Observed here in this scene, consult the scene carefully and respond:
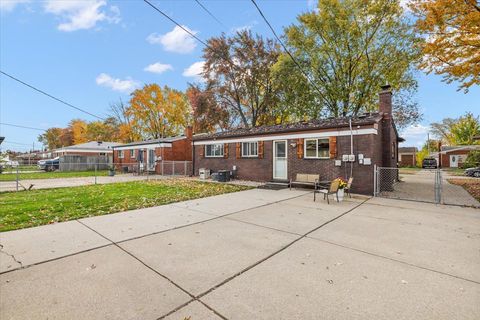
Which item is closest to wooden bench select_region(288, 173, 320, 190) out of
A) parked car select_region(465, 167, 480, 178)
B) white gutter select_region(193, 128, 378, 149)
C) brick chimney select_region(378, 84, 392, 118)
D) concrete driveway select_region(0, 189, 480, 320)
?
white gutter select_region(193, 128, 378, 149)

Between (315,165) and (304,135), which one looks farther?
(304,135)

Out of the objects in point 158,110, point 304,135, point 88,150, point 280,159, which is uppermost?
point 158,110

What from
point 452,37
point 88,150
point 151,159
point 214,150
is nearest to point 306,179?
point 214,150

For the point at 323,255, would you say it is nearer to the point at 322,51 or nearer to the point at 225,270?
the point at 225,270

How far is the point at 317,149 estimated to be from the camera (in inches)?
477

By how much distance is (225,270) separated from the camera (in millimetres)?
3248

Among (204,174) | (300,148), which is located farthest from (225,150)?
(300,148)

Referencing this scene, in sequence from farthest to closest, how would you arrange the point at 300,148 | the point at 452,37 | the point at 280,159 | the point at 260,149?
the point at 260,149 < the point at 280,159 < the point at 300,148 < the point at 452,37

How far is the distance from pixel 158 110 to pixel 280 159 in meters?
30.7

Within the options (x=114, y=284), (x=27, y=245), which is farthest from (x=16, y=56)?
(x=114, y=284)

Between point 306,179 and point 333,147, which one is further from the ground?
point 333,147

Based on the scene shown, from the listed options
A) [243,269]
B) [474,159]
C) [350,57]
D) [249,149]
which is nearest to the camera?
[243,269]

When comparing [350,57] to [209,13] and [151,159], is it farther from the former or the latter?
[151,159]

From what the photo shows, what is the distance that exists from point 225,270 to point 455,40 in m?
14.7
